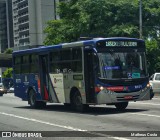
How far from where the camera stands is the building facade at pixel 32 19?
127 metres

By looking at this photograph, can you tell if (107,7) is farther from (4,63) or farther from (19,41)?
(19,41)

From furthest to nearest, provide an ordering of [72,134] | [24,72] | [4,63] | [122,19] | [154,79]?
[4,63] < [122,19] < [154,79] < [24,72] < [72,134]

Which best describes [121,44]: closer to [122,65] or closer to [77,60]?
[122,65]

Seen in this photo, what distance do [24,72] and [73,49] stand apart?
216 inches

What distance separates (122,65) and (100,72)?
3.01 feet

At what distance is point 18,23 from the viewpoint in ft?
465

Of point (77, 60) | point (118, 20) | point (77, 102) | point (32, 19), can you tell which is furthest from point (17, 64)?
point (32, 19)

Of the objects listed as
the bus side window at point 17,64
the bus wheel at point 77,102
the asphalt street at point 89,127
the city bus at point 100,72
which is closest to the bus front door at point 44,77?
the city bus at point 100,72

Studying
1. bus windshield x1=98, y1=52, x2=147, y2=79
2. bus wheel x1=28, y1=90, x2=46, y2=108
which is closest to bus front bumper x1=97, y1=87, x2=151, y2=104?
bus windshield x1=98, y1=52, x2=147, y2=79

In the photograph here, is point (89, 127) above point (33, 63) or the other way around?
the other way around

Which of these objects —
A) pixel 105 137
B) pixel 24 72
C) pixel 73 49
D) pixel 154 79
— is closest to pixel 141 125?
pixel 105 137

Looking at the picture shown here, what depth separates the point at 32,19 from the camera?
13088 cm

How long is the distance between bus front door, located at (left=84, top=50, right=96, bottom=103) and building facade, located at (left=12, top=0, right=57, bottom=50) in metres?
105

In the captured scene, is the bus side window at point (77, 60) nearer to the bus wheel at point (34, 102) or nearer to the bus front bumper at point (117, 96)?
the bus front bumper at point (117, 96)
